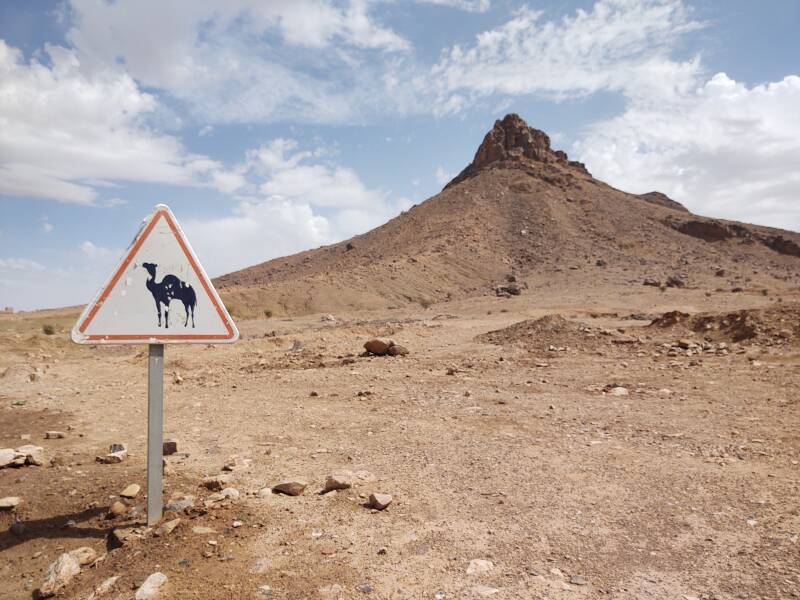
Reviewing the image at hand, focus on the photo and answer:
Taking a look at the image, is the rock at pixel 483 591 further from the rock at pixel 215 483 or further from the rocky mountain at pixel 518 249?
the rocky mountain at pixel 518 249

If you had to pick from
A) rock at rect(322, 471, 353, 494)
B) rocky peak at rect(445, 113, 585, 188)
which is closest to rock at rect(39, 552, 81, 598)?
rock at rect(322, 471, 353, 494)

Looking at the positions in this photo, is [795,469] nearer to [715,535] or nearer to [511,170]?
[715,535]

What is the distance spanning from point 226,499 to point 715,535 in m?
2.91

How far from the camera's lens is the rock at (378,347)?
1155 centimetres

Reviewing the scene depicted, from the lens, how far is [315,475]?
4215 mm

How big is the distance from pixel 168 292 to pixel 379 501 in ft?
5.85

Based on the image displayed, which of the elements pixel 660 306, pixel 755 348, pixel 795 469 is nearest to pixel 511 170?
pixel 660 306

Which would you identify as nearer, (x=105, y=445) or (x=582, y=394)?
(x=105, y=445)

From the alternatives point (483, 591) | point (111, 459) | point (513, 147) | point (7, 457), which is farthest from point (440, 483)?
point (513, 147)

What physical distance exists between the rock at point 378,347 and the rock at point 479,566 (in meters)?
8.68

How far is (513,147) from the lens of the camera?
72.8 meters

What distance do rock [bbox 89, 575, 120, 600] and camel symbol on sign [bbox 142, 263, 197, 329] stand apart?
1.31m

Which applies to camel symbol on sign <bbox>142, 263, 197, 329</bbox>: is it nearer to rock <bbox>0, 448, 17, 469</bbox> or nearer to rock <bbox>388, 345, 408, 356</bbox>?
rock <bbox>0, 448, 17, 469</bbox>

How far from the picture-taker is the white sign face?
3.23 meters
